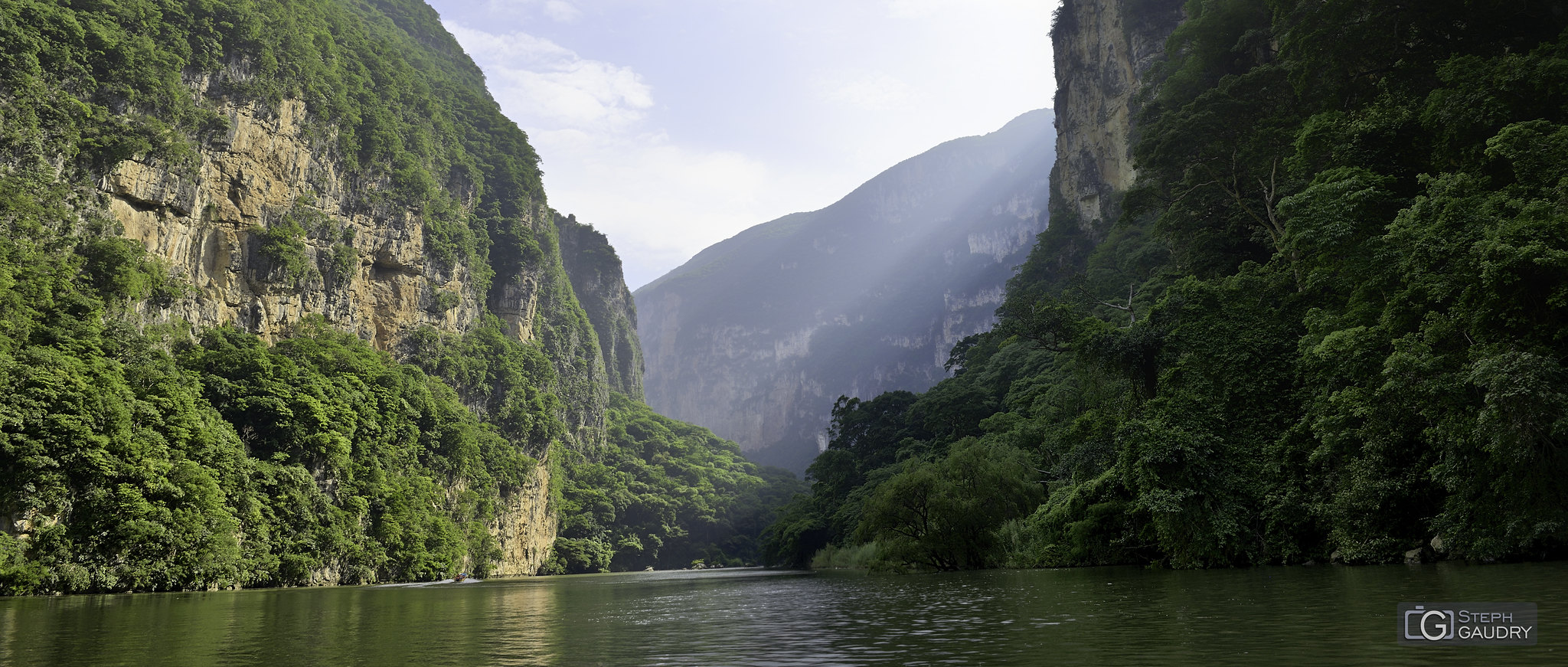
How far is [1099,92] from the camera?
89938 millimetres

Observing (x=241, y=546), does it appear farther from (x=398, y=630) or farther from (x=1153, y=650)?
(x=1153, y=650)

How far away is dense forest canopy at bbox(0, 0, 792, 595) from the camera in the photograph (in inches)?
1517

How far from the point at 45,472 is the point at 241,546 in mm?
12183

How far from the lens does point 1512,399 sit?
1716cm

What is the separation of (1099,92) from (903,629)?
88.0 meters

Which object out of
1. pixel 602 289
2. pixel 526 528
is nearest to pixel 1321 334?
pixel 526 528

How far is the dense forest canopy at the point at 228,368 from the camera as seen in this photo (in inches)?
1517

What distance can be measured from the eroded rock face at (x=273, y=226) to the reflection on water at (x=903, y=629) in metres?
48.6

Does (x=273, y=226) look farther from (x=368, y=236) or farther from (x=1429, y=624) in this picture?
(x=1429, y=624)

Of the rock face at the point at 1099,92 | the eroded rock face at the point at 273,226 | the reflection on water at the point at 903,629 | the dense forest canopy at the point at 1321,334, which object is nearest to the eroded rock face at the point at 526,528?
the eroded rock face at the point at 273,226

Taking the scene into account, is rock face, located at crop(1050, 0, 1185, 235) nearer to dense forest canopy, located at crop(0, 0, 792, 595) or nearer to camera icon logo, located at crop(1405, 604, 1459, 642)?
dense forest canopy, located at crop(0, 0, 792, 595)

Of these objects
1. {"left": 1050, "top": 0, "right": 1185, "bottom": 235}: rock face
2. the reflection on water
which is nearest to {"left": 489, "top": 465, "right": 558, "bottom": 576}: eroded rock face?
{"left": 1050, "top": 0, "right": 1185, "bottom": 235}: rock face

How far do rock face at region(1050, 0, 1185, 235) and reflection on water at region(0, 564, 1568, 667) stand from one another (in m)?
62.6

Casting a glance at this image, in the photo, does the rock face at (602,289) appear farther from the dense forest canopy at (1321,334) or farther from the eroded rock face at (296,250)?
the dense forest canopy at (1321,334)
